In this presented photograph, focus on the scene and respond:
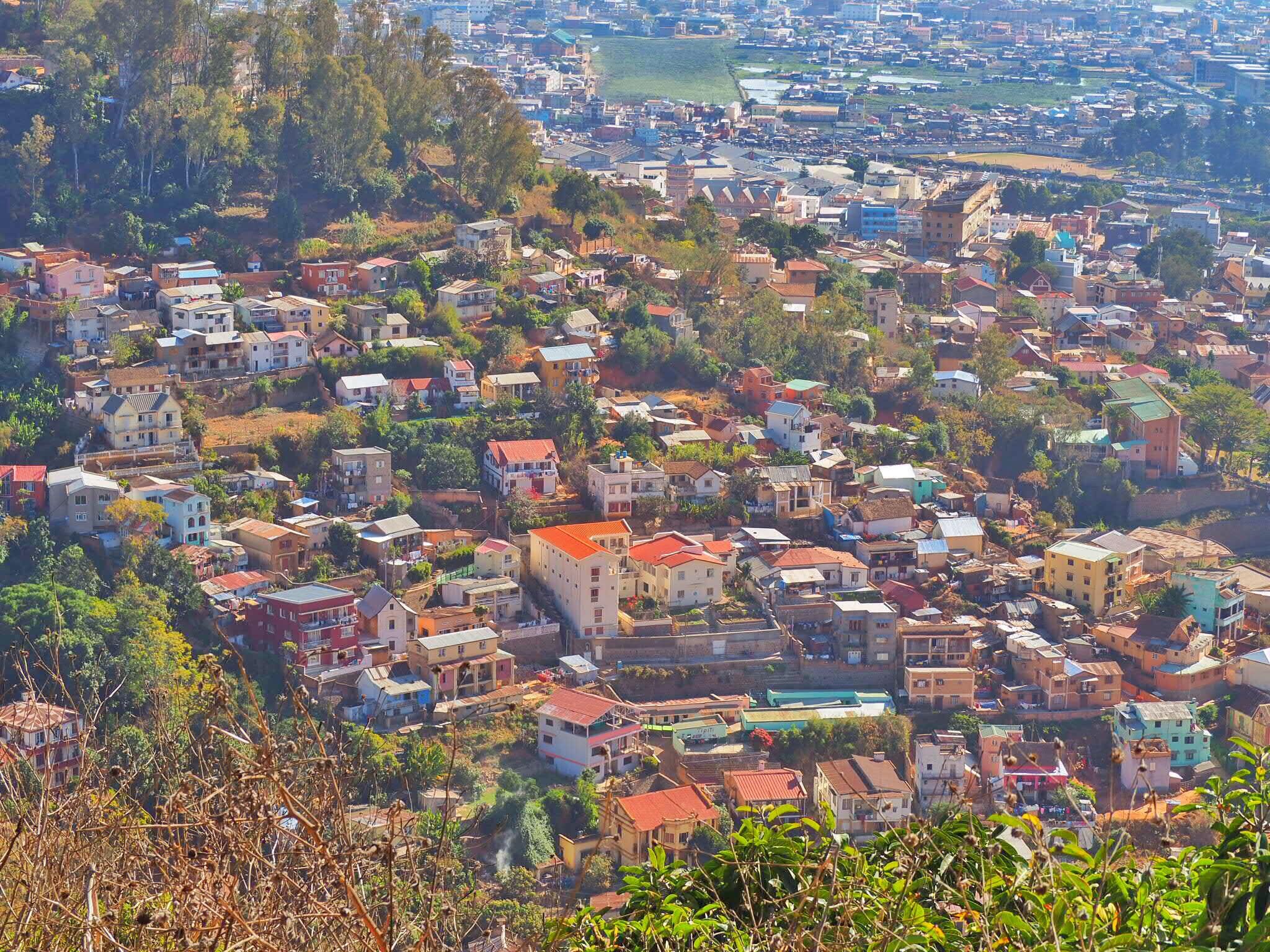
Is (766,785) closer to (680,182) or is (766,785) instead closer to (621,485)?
(621,485)

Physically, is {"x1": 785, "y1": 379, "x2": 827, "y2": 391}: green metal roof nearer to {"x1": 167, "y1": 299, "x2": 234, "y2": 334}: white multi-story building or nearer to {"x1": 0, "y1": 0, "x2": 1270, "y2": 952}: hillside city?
{"x1": 0, "y1": 0, "x2": 1270, "y2": 952}: hillside city

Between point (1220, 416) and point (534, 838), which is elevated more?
point (1220, 416)

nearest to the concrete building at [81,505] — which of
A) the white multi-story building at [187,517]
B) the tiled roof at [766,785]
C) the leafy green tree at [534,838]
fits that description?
the white multi-story building at [187,517]

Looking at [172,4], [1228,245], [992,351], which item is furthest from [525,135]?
[1228,245]

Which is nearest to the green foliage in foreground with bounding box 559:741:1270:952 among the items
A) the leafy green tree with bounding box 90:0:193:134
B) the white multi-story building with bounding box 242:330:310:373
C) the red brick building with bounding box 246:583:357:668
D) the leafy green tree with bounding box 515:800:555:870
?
the leafy green tree with bounding box 515:800:555:870

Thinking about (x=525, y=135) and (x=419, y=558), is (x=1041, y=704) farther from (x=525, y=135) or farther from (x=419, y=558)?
(x=525, y=135)

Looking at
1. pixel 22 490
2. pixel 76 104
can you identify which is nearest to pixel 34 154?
pixel 76 104
